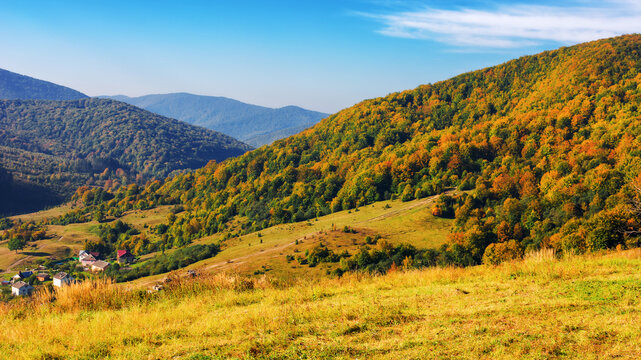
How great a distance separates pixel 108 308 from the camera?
10.3 metres

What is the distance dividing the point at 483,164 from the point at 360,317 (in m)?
98.7

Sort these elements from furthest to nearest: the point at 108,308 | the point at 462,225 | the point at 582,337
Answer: the point at 462,225, the point at 108,308, the point at 582,337

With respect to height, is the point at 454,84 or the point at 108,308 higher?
the point at 454,84

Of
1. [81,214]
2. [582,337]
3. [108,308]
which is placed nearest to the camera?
[582,337]

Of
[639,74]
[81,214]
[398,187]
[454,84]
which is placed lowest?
[81,214]

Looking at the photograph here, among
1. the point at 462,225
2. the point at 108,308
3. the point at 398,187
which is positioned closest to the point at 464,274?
the point at 108,308

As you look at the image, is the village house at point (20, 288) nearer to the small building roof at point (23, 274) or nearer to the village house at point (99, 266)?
the small building roof at point (23, 274)

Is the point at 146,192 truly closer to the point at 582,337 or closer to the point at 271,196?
the point at 271,196

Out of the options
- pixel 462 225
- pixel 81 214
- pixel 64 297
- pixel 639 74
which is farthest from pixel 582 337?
pixel 81 214

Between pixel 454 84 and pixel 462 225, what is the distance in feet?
444

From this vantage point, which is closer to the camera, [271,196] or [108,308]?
[108,308]

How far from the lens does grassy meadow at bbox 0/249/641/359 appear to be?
6.43 meters

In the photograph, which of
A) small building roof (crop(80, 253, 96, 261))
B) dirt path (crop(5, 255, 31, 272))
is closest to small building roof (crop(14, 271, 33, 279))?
dirt path (crop(5, 255, 31, 272))

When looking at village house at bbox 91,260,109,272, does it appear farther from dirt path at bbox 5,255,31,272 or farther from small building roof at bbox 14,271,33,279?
dirt path at bbox 5,255,31,272
